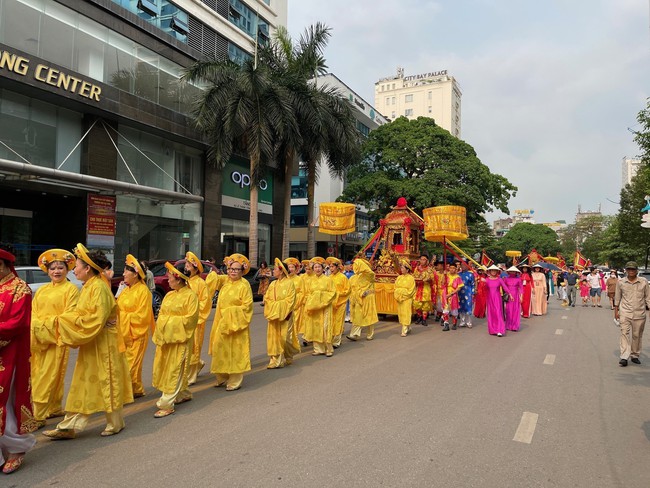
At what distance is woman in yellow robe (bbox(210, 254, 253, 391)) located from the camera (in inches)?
235

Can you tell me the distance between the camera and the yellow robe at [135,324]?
5629 millimetres

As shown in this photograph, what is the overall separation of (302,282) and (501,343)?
4.50 metres

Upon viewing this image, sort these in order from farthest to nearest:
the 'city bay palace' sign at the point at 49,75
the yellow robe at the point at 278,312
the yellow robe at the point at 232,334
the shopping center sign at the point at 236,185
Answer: the shopping center sign at the point at 236,185, the 'city bay palace' sign at the point at 49,75, the yellow robe at the point at 278,312, the yellow robe at the point at 232,334

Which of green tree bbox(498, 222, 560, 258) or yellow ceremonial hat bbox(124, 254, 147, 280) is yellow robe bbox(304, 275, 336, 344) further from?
green tree bbox(498, 222, 560, 258)

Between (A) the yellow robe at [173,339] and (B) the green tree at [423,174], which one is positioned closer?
(A) the yellow robe at [173,339]

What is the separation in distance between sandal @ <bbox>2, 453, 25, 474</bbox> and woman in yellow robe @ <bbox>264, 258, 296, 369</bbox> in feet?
12.3

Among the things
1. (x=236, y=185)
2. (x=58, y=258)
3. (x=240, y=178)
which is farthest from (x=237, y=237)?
(x=58, y=258)

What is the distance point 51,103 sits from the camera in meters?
16.9

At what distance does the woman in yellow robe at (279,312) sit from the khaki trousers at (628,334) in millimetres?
5462

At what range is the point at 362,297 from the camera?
10203 millimetres

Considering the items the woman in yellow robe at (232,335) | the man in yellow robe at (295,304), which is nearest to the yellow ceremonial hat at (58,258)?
the woman in yellow robe at (232,335)

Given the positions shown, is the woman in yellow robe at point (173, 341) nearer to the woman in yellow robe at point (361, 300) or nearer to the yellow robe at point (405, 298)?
the woman in yellow robe at point (361, 300)

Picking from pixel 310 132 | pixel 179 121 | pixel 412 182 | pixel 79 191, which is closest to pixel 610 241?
pixel 412 182

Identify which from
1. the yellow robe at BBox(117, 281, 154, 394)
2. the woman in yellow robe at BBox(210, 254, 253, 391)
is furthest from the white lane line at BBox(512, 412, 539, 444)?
the yellow robe at BBox(117, 281, 154, 394)
